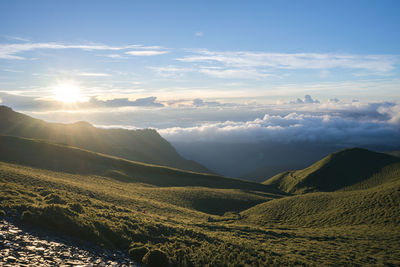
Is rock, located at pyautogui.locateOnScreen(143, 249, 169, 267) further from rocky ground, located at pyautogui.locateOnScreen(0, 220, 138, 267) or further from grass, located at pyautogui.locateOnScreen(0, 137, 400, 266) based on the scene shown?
rocky ground, located at pyautogui.locateOnScreen(0, 220, 138, 267)

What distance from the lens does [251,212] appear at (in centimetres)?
6347

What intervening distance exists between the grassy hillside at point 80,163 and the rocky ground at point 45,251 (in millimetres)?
63065

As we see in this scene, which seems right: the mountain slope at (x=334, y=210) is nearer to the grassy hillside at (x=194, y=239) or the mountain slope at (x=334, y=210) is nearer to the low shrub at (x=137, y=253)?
the grassy hillside at (x=194, y=239)

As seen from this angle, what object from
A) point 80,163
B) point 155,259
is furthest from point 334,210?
point 80,163

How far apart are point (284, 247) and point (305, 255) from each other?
321cm

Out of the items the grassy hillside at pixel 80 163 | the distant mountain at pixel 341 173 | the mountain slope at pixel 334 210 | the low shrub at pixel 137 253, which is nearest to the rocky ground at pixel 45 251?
the low shrub at pixel 137 253

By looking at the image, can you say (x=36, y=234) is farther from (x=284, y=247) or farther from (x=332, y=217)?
(x=332, y=217)

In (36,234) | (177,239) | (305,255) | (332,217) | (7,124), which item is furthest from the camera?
(7,124)

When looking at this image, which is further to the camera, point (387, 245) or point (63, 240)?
point (387, 245)

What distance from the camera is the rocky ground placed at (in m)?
13.1

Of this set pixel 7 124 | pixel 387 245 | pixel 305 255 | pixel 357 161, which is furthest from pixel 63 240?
pixel 7 124

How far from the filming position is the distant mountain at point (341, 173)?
410ft

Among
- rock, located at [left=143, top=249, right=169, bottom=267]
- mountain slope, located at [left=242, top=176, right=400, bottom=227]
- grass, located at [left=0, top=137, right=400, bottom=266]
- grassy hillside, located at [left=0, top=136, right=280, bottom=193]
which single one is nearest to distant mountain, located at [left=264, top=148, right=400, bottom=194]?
grassy hillside, located at [left=0, top=136, right=280, bottom=193]

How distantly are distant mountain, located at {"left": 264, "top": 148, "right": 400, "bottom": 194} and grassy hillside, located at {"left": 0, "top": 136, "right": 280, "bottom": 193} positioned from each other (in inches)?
1660
